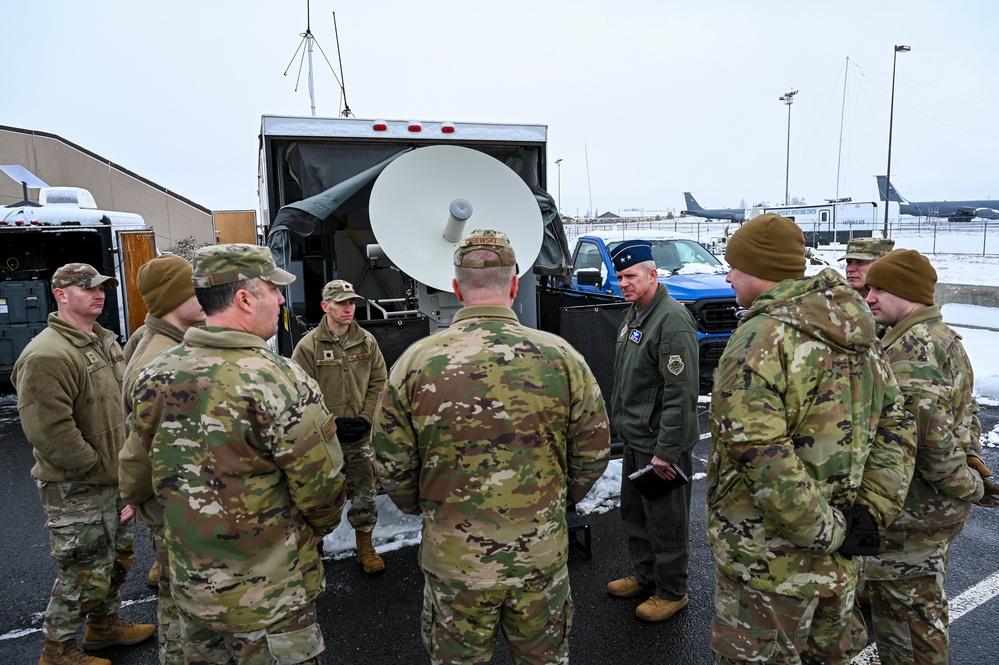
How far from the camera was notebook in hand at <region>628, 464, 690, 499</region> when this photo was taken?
3164mm

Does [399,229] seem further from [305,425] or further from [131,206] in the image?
[131,206]

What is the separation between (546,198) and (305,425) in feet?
13.4

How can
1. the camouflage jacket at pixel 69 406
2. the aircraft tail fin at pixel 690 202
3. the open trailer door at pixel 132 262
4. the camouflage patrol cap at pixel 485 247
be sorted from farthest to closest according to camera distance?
the aircraft tail fin at pixel 690 202 < the open trailer door at pixel 132 262 < the camouflage jacket at pixel 69 406 < the camouflage patrol cap at pixel 485 247

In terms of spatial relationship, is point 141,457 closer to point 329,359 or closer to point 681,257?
point 329,359

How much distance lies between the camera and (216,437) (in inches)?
72.9

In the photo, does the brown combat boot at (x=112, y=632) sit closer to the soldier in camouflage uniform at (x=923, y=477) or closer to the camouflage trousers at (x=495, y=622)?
the camouflage trousers at (x=495, y=622)

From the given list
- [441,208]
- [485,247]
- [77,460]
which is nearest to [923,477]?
[485,247]

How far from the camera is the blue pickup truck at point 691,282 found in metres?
8.13

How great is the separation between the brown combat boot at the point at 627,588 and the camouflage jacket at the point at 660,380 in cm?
83

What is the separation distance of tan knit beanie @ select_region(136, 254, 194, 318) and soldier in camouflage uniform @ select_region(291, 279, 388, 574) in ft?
3.84

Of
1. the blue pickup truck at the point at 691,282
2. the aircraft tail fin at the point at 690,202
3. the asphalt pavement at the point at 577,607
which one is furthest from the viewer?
the aircraft tail fin at the point at 690,202

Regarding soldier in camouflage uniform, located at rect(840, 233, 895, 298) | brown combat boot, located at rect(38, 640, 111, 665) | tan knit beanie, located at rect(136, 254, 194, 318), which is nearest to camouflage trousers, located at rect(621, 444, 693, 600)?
soldier in camouflage uniform, located at rect(840, 233, 895, 298)

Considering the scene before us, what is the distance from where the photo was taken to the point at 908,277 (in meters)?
2.55

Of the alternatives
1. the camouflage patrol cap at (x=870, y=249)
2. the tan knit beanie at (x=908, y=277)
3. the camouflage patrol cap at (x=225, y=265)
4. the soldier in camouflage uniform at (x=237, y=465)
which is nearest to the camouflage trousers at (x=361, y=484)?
the soldier in camouflage uniform at (x=237, y=465)
